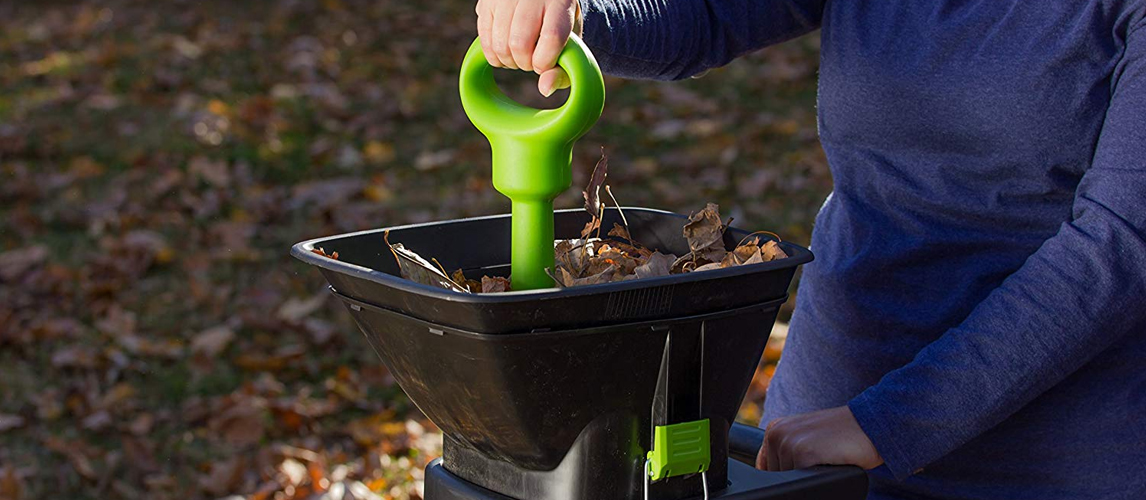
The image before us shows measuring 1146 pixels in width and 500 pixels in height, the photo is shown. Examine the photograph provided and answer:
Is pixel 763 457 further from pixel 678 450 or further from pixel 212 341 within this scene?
pixel 212 341

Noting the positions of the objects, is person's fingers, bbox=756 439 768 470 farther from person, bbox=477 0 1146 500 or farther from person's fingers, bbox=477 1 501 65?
person's fingers, bbox=477 1 501 65

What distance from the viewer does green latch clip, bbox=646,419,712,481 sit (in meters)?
1.15

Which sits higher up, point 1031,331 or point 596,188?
point 596,188

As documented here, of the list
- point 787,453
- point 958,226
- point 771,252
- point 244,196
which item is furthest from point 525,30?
point 244,196

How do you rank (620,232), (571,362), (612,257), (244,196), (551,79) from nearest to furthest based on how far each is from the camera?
(571,362)
(551,79)
(612,257)
(620,232)
(244,196)

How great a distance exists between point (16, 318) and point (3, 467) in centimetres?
90

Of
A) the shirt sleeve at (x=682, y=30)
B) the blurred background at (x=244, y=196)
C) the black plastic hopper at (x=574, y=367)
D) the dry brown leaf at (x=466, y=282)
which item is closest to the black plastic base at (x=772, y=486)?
the black plastic hopper at (x=574, y=367)

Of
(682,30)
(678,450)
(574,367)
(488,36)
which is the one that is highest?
(488,36)

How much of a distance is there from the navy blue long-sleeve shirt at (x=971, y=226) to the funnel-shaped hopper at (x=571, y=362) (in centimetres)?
25

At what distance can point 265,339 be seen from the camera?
3.64 m

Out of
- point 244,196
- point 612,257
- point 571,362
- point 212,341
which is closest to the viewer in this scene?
point 571,362

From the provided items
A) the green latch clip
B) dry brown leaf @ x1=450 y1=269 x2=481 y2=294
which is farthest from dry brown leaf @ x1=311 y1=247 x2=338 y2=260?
the green latch clip

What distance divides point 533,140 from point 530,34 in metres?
0.11

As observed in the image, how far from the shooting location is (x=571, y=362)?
1092mm
